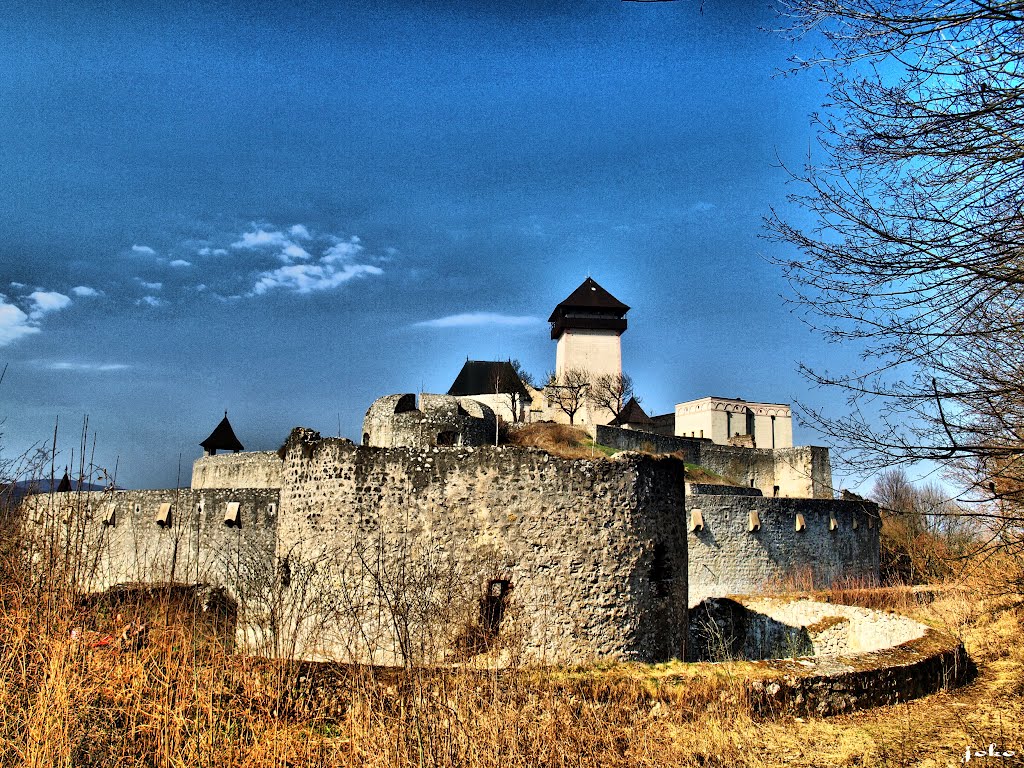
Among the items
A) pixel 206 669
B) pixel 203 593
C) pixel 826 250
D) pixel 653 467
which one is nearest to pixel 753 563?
pixel 653 467

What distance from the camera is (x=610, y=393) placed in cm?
4341

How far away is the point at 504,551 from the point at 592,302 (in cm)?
3967

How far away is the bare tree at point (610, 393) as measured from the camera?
1684 inches

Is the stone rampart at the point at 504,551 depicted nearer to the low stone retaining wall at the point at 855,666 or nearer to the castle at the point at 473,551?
the castle at the point at 473,551

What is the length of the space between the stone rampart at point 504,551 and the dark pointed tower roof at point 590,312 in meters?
37.4

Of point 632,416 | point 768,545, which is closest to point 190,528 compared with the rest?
point 768,545

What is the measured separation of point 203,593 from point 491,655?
812cm

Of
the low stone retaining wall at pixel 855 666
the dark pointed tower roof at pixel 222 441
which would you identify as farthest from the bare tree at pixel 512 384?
the low stone retaining wall at pixel 855 666

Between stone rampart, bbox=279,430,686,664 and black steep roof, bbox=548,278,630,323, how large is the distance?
38250 mm

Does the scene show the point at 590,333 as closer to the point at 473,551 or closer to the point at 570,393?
the point at 570,393

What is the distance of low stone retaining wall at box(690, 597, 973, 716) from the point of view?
6668 mm

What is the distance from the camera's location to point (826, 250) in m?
5.87

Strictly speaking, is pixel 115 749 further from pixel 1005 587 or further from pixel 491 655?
pixel 1005 587

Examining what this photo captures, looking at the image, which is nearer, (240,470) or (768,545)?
(768,545)
